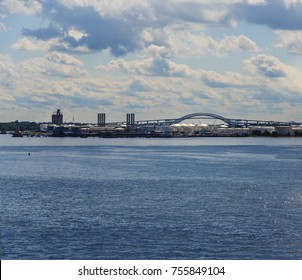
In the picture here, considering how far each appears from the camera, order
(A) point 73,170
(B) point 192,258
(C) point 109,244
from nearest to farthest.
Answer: (B) point 192,258, (C) point 109,244, (A) point 73,170

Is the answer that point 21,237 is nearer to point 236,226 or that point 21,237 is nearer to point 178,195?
point 236,226

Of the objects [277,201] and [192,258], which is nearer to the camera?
[192,258]

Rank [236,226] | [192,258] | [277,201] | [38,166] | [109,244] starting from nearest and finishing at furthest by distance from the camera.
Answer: [192,258], [109,244], [236,226], [277,201], [38,166]

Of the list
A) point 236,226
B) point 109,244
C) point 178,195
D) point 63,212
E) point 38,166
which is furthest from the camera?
point 38,166

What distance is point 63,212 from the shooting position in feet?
123

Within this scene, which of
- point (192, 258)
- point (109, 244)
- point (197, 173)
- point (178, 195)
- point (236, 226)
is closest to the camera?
point (192, 258)

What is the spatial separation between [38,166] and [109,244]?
164 feet

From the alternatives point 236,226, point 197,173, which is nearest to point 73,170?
point 197,173

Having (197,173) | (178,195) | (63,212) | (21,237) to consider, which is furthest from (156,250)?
(197,173)

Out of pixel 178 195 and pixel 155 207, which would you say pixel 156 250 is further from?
pixel 178 195

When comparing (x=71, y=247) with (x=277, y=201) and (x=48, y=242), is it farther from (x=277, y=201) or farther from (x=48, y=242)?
(x=277, y=201)

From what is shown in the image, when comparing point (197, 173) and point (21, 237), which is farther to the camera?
point (197, 173)

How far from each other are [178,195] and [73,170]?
27033 mm

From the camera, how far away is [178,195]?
4575 centimetres
